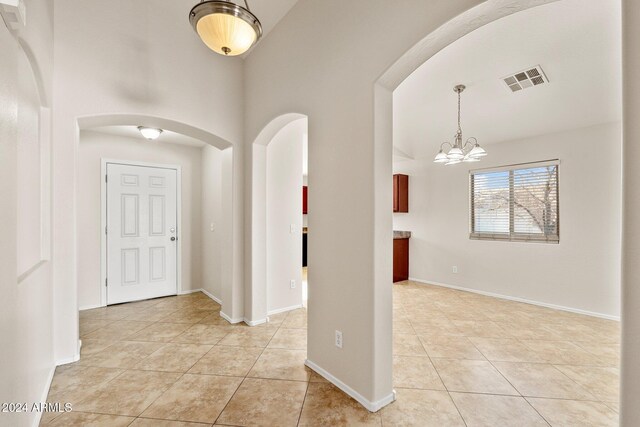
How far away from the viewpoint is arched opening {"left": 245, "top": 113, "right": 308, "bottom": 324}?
133 inches

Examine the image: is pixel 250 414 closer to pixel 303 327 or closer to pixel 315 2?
pixel 303 327

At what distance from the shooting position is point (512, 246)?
14.4ft

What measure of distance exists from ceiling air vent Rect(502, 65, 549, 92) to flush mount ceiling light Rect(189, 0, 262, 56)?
2.90m

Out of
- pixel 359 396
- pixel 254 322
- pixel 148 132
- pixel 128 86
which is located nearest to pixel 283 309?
pixel 254 322

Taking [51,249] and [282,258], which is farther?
[282,258]

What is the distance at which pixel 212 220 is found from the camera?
181 inches

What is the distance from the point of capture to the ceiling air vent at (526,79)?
118 inches

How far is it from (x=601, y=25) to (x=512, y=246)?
3.00 metres

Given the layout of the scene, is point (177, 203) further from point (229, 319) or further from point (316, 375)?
point (316, 375)

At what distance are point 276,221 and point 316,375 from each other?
1995 millimetres

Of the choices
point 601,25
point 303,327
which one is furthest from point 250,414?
point 601,25

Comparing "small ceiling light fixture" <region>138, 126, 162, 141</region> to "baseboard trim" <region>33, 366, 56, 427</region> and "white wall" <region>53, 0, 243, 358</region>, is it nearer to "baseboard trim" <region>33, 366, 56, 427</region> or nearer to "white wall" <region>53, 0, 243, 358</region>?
"white wall" <region>53, 0, 243, 358</region>

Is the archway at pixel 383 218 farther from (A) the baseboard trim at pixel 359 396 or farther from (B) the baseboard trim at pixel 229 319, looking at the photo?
(B) the baseboard trim at pixel 229 319

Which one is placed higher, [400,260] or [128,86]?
[128,86]
